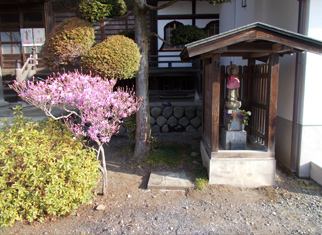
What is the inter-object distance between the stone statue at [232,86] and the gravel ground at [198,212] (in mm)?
1695

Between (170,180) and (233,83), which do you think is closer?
(170,180)

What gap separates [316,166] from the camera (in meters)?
5.20

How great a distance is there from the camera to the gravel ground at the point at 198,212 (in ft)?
12.5

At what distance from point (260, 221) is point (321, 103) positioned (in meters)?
2.84

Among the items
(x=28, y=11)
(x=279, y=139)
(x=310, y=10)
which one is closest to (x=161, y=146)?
(x=279, y=139)

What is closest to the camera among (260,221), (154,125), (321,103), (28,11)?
(260,221)

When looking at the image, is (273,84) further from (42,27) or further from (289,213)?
(42,27)

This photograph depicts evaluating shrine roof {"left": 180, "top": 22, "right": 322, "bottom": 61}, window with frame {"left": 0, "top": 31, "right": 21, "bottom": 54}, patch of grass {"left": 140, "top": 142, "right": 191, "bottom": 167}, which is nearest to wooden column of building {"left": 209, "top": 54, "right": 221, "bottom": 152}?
shrine roof {"left": 180, "top": 22, "right": 322, "bottom": 61}

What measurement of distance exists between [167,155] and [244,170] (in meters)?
2.01

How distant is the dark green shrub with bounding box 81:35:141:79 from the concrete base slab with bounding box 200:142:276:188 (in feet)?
8.00

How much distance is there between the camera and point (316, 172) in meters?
5.21

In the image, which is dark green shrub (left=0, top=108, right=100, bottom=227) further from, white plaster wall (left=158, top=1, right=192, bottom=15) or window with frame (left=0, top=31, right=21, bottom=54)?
window with frame (left=0, top=31, right=21, bottom=54)

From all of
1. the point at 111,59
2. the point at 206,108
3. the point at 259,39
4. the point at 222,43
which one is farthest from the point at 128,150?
the point at 259,39

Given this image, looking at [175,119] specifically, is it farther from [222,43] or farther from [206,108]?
[222,43]
